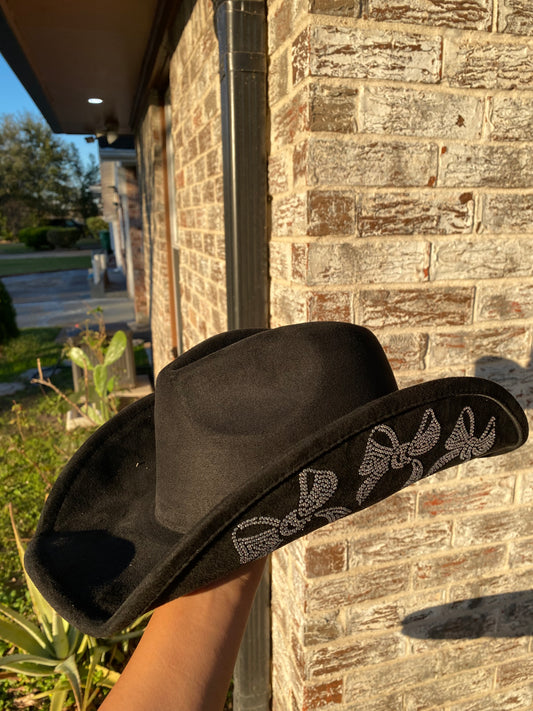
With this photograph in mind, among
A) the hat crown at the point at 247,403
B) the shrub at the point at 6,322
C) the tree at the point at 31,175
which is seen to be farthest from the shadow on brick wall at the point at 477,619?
the tree at the point at 31,175

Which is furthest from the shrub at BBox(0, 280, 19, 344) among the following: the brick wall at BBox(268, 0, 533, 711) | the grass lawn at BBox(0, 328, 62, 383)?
the brick wall at BBox(268, 0, 533, 711)

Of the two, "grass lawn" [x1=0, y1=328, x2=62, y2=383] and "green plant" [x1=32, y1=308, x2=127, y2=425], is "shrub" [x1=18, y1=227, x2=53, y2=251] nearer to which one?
"grass lawn" [x1=0, y1=328, x2=62, y2=383]

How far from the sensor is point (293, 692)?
1.84 m

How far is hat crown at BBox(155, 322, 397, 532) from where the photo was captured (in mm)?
924

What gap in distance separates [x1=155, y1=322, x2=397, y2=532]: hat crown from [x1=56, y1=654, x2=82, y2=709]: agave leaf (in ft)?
5.83

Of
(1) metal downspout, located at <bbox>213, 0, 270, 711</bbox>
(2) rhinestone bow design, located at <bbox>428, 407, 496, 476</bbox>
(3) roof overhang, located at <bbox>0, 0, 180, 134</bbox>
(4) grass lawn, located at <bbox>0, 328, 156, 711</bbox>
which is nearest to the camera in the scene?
(2) rhinestone bow design, located at <bbox>428, 407, 496, 476</bbox>

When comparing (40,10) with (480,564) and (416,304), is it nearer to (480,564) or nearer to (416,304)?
(416,304)

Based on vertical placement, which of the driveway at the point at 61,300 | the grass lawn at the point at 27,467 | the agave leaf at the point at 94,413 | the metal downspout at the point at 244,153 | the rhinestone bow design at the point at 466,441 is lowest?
the grass lawn at the point at 27,467

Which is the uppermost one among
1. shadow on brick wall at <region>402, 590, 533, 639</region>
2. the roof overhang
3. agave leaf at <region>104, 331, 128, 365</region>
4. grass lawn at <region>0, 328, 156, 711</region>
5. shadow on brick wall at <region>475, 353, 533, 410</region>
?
the roof overhang

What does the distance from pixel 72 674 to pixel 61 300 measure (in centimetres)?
1460

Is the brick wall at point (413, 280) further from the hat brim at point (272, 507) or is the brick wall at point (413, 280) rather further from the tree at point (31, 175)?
the tree at point (31, 175)

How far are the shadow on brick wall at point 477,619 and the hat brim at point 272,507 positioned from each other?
108cm

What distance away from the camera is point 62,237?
140 ft

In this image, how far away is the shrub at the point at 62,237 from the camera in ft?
140
